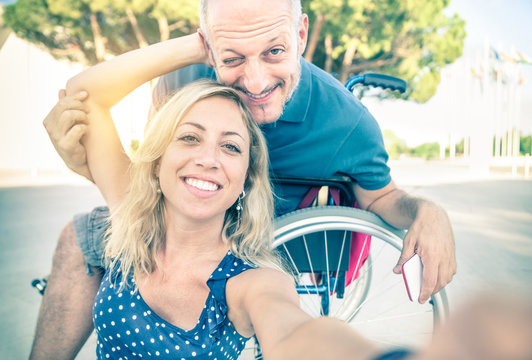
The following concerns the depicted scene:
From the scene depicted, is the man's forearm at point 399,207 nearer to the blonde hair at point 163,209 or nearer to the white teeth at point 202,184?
the blonde hair at point 163,209

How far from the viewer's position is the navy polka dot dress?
125 centimetres

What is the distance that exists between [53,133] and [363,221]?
1152mm

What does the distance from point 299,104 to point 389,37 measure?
10.9 meters

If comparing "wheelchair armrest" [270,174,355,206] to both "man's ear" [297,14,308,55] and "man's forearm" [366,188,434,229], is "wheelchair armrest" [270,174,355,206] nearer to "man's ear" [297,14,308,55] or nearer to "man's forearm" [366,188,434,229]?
"man's forearm" [366,188,434,229]

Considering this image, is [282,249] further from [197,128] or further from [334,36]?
[334,36]

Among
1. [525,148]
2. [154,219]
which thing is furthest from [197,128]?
[525,148]

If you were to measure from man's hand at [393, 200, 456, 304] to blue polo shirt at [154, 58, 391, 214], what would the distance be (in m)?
0.28

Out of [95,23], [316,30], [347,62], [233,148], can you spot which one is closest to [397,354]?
[233,148]

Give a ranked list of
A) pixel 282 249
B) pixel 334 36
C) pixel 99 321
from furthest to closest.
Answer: pixel 334 36 → pixel 282 249 → pixel 99 321

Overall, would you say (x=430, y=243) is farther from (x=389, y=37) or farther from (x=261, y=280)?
(x=389, y=37)

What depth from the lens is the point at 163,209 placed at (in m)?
1.60

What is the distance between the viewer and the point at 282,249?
168 cm

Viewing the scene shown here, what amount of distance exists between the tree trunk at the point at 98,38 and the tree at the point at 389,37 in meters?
5.33

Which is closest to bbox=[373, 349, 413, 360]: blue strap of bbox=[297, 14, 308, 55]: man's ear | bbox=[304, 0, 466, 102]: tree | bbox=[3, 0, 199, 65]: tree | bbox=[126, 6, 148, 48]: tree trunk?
bbox=[297, 14, 308, 55]: man's ear
